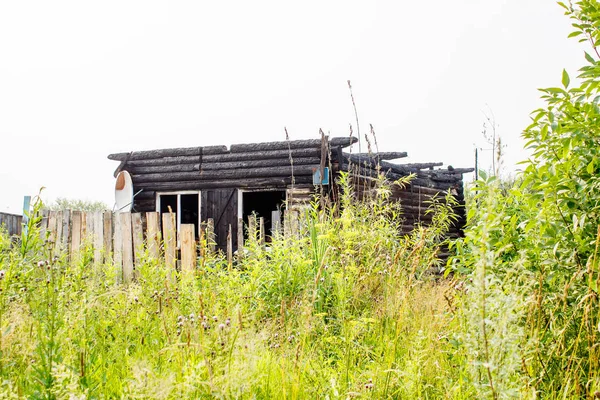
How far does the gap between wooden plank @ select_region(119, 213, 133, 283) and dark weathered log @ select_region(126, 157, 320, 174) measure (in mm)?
5552

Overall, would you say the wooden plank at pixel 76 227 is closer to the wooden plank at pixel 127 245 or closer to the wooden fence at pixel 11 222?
the wooden plank at pixel 127 245

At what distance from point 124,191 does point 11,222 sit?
16.8ft

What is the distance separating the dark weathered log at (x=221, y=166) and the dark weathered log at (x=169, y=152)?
12.7 inches

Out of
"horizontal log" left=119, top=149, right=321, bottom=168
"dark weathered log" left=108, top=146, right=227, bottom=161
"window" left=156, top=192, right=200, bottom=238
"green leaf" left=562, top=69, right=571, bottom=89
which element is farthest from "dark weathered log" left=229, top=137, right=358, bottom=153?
"green leaf" left=562, top=69, right=571, bottom=89

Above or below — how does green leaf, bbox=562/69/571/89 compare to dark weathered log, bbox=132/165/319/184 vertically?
above

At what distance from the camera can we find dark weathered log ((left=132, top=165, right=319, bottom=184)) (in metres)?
13.1

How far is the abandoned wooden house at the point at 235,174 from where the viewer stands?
13.0 meters

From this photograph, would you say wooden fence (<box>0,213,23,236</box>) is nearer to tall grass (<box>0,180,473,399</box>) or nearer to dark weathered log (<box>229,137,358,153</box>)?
dark weathered log (<box>229,137,358,153</box>)

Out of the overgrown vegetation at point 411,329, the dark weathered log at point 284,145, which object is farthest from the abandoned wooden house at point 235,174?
the overgrown vegetation at point 411,329

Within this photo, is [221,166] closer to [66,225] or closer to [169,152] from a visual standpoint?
[169,152]

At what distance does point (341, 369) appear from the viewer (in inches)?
133

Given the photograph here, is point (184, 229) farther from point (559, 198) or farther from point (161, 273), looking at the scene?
point (559, 198)

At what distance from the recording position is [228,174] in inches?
562

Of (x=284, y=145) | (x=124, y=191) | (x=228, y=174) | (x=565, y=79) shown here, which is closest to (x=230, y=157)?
(x=228, y=174)
